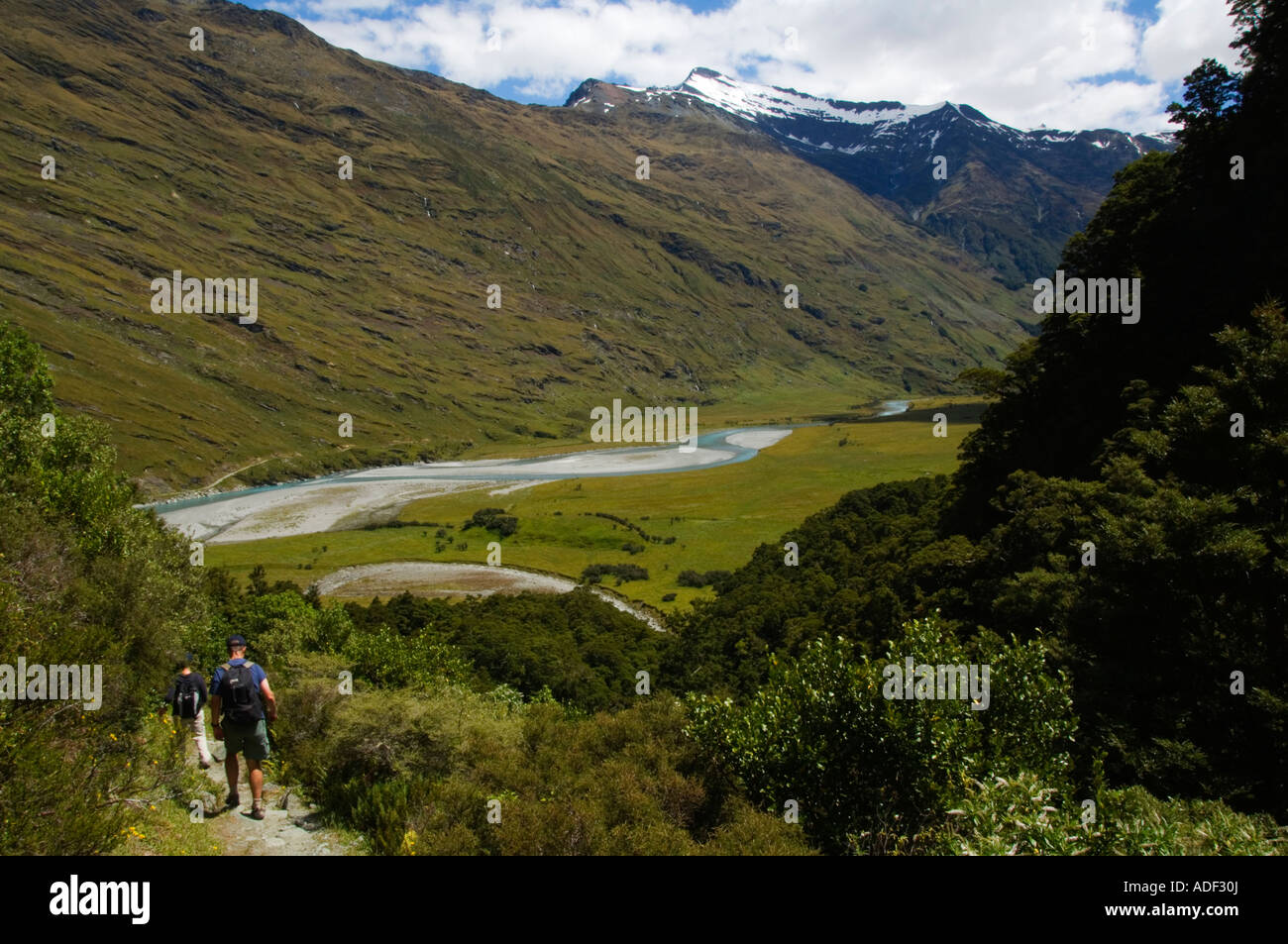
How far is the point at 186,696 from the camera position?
16.6 m

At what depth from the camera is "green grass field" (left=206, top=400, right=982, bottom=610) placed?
98.2 m

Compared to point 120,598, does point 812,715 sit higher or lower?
lower

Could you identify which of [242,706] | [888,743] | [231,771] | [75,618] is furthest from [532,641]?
[242,706]

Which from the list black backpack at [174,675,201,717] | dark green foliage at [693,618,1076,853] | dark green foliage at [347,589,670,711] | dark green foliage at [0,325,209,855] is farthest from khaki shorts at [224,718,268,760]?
dark green foliage at [347,589,670,711]

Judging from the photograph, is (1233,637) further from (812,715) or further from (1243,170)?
(1243,170)

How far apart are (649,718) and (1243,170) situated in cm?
4428

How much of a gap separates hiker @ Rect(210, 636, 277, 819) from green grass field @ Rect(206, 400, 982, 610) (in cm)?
6707

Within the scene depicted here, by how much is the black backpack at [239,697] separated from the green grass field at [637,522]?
222ft

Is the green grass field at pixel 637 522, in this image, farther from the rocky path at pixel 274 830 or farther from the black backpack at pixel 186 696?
the black backpack at pixel 186 696

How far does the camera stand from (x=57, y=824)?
952 centimetres

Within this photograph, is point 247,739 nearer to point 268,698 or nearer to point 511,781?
point 268,698

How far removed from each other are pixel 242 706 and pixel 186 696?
12.1 feet
